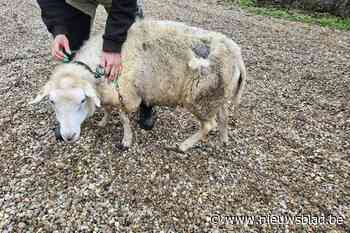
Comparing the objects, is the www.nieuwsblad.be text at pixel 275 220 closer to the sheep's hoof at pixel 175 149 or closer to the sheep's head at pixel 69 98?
the sheep's hoof at pixel 175 149

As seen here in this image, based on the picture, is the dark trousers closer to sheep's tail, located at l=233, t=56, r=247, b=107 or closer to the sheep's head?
the sheep's head

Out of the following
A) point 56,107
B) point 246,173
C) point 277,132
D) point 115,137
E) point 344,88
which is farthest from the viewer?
point 344,88

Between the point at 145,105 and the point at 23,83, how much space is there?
2434 mm

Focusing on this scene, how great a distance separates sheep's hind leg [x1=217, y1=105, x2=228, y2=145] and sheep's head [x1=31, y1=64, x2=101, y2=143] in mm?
1635

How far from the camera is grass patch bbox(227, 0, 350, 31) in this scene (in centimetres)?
1045

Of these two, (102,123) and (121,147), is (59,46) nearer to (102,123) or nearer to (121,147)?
(102,123)

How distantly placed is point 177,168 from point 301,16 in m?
9.26

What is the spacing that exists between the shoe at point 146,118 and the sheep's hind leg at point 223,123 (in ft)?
2.89

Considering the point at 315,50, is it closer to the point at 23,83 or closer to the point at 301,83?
the point at 301,83

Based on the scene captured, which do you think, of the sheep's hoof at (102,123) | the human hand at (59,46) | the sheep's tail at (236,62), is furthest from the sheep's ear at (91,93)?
the sheep's tail at (236,62)

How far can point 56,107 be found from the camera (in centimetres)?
320

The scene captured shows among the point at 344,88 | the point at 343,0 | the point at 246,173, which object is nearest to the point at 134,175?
the point at 246,173

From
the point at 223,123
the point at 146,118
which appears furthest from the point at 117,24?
the point at 223,123

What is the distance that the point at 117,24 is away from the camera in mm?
3439
